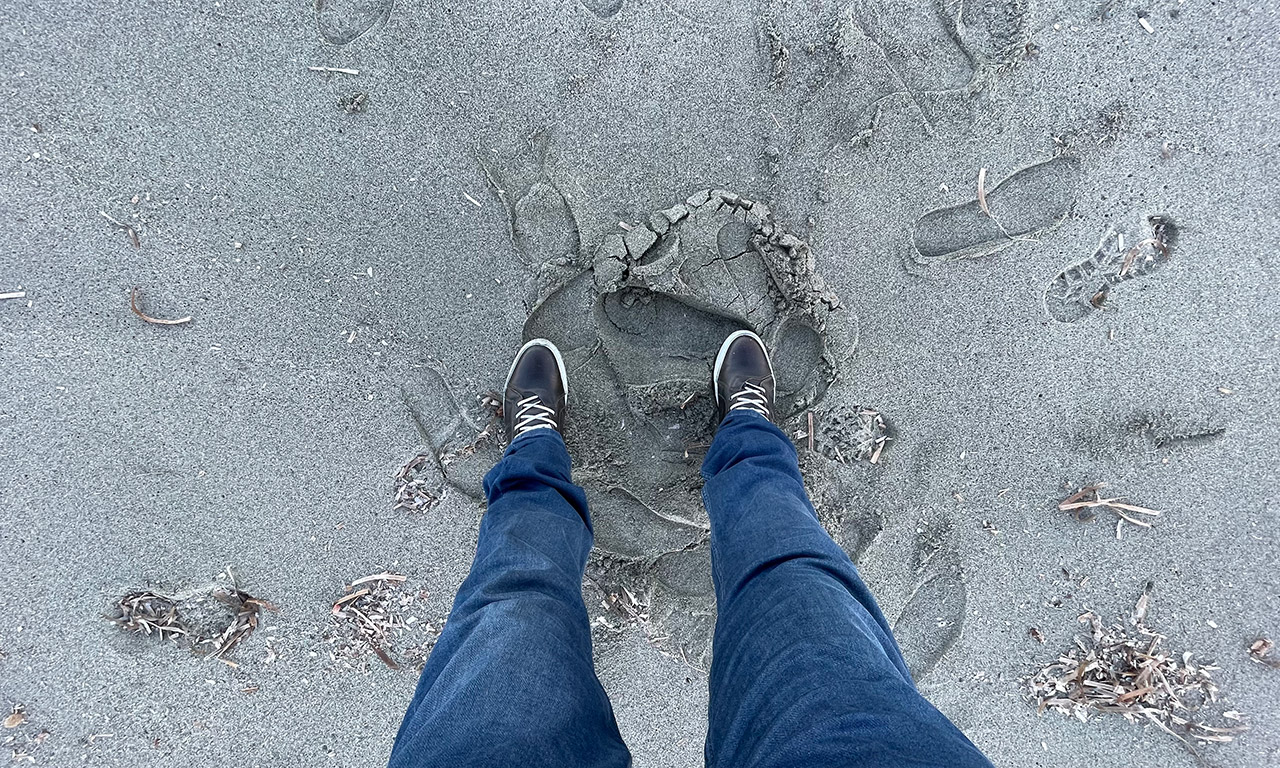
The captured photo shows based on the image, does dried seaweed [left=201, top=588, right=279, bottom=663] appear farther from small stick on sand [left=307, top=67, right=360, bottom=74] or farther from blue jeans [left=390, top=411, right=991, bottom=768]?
small stick on sand [left=307, top=67, right=360, bottom=74]

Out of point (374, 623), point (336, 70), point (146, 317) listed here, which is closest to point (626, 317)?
point (336, 70)

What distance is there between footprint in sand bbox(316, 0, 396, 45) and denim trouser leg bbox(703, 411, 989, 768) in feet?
5.43

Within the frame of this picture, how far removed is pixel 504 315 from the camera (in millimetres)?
1974

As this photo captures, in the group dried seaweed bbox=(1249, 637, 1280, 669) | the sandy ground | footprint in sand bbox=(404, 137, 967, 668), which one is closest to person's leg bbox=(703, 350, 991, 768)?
footprint in sand bbox=(404, 137, 967, 668)

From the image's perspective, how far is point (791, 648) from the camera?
1364 millimetres

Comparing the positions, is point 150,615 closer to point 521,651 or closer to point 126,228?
point 126,228

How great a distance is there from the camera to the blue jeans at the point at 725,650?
1228mm

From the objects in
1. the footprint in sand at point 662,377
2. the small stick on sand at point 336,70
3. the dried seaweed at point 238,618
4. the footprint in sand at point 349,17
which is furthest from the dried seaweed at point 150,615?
the footprint in sand at point 349,17

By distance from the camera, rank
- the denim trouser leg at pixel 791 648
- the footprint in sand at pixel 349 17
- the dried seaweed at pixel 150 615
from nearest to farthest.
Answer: the denim trouser leg at pixel 791 648, the footprint in sand at pixel 349 17, the dried seaweed at pixel 150 615

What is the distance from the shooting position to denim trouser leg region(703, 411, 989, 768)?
3.90 ft

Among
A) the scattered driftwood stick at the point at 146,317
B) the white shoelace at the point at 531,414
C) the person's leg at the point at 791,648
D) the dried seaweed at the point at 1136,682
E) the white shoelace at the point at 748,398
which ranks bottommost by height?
the dried seaweed at the point at 1136,682

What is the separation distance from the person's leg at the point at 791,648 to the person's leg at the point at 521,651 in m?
0.33

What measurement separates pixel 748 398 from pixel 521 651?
38.1 inches

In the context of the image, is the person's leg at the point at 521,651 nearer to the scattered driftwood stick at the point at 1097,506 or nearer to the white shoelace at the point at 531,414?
the white shoelace at the point at 531,414
